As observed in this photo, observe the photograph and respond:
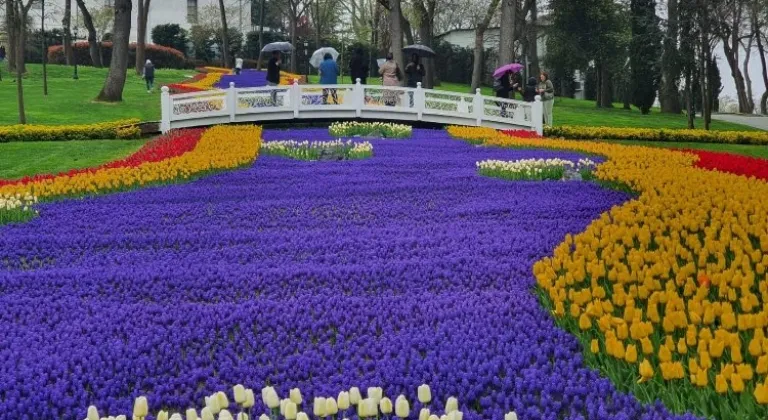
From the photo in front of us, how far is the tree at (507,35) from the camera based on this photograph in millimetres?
25891

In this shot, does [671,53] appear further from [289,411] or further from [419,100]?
[289,411]

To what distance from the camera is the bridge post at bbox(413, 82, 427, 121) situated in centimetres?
2162

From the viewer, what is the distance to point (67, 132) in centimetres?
1972

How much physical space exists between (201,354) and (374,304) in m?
1.26

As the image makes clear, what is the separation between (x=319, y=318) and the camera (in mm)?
5004

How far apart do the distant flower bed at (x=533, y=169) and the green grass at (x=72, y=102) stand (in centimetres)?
1480

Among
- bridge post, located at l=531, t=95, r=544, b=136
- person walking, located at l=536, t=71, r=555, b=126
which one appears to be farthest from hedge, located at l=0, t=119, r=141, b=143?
person walking, located at l=536, t=71, r=555, b=126

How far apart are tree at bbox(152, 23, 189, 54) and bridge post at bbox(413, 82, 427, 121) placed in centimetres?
4489

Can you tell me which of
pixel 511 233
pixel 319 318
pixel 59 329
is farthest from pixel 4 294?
pixel 511 233

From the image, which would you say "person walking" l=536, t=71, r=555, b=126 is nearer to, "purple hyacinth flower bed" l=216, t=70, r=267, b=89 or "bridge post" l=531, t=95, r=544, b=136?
"bridge post" l=531, t=95, r=544, b=136

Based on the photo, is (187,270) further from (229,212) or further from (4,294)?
(229,212)

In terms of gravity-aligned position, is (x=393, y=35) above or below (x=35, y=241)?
above

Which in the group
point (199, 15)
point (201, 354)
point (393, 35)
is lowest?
point (201, 354)

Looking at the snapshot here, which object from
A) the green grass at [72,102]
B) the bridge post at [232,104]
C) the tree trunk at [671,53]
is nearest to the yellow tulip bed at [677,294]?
the bridge post at [232,104]
